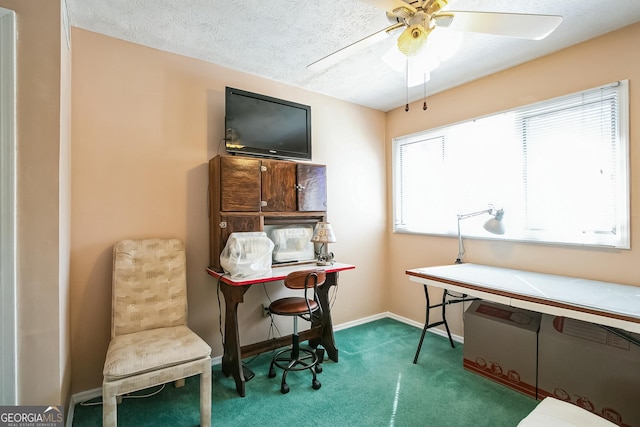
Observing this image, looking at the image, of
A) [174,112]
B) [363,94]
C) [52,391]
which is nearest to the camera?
[52,391]

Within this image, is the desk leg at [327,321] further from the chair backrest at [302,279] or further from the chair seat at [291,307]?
the chair backrest at [302,279]

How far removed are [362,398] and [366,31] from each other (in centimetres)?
265

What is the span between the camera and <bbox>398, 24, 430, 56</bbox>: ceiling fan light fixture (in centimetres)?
151

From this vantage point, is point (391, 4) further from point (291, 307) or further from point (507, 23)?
point (291, 307)

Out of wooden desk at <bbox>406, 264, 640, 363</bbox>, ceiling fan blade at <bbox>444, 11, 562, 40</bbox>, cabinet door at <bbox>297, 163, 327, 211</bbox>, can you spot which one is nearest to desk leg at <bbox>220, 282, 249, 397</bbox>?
cabinet door at <bbox>297, 163, 327, 211</bbox>

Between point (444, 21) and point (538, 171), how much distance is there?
5.72 feet

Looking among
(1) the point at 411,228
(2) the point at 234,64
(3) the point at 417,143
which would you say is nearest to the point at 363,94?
(3) the point at 417,143

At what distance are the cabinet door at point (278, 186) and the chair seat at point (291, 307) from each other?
2.61 ft

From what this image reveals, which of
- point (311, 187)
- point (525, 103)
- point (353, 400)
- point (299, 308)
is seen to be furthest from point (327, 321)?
point (525, 103)

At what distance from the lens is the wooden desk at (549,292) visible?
5.36ft

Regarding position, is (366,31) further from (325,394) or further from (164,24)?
(325,394)

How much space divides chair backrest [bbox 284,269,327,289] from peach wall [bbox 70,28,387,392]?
0.80 meters

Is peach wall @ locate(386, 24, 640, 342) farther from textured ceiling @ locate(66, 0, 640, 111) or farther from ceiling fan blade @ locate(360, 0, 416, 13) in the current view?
ceiling fan blade @ locate(360, 0, 416, 13)

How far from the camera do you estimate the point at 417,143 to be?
360 cm
